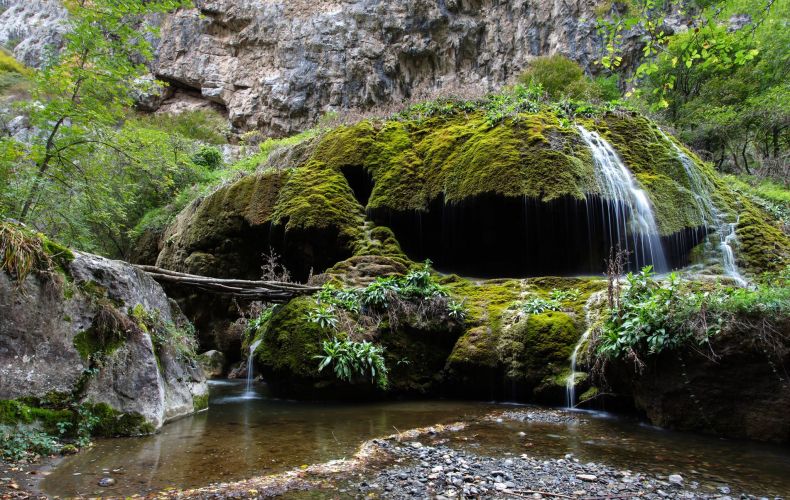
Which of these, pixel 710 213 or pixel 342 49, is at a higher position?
pixel 342 49

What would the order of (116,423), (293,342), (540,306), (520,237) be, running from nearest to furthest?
1. (116,423)
2. (293,342)
3. (540,306)
4. (520,237)

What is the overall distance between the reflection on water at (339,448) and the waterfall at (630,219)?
5.30 metres

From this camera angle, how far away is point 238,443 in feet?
16.2

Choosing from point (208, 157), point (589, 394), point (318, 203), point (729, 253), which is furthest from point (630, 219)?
point (208, 157)

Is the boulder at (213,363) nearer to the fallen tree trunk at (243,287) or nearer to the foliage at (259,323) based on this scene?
the foliage at (259,323)

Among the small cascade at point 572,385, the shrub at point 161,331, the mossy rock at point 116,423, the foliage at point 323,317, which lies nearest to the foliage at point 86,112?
the shrub at point 161,331

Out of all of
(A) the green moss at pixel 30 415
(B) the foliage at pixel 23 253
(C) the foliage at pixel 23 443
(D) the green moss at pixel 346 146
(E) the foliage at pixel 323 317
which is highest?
(D) the green moss at pixel 346 146

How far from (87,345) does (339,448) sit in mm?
3179

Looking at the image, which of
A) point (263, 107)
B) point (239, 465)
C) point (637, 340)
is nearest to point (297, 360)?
point (239, 465)

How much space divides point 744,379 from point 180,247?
13118 mm

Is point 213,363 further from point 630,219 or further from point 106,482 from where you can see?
point 630,219

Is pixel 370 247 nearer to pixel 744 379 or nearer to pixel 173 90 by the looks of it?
pixel 744 379

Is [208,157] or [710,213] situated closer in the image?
[710,213]

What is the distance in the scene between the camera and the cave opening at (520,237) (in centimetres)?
1013
